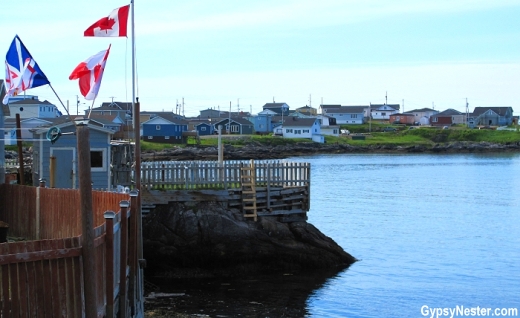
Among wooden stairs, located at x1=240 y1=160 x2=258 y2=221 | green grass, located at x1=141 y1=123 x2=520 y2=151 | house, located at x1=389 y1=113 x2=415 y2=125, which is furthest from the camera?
house, located at x1=389 y1=113 x2=415 y2=125

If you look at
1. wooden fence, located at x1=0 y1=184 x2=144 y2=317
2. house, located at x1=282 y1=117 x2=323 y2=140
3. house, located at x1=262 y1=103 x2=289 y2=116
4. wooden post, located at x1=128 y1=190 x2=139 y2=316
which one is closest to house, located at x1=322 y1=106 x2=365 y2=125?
house, located at x1=262 y1=103 x2=289 y2=116

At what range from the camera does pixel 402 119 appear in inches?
7288

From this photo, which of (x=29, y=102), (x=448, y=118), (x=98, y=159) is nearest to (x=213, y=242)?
(x=98, y=159)

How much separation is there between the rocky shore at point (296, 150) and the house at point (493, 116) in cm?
2985

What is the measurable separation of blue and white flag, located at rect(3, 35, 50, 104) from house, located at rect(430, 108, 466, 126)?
16691cm

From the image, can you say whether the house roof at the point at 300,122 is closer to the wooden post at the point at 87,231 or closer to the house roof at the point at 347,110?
the house roof at the point at 347,110

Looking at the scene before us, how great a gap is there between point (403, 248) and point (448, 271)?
220 inches

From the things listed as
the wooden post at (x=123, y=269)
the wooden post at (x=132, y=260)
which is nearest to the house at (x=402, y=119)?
the wooden post at (x=132, y=260)

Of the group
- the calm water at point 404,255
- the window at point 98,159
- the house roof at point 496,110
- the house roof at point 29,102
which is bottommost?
the calm water at point 404,255

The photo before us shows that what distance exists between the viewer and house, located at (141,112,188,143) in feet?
375

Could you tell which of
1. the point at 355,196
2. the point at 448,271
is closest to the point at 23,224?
the point at 448,271

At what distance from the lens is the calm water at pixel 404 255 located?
2328 centimetres

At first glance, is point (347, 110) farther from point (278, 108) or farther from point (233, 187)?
point (233, 187)

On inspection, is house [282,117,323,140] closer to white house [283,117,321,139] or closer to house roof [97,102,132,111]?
white house [283,117,321,139]
